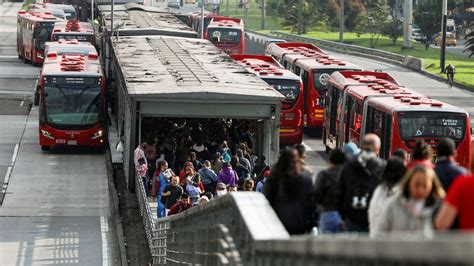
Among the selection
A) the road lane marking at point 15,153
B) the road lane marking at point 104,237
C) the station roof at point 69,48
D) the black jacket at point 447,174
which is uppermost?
the black jacket at point 447,174

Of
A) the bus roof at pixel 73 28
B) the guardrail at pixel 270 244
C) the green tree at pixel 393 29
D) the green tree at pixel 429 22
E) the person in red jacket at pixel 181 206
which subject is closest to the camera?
the guardrail at pixel 270 244

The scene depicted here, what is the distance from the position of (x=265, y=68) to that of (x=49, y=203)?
11446 mm

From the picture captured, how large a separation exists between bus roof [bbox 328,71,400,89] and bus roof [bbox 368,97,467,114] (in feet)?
16.0

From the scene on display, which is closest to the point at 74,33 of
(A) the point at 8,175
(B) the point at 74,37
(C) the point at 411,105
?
(B) the point at 74,37

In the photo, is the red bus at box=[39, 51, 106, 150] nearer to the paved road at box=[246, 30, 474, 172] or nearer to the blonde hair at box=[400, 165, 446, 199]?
the paved road at box=[246, 30, 474, 172]

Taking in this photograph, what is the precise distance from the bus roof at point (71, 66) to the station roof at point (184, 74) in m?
1.11

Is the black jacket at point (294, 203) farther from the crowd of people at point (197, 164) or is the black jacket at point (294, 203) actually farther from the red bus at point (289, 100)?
the red bus at point (289, 100)

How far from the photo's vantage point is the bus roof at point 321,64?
46.1m

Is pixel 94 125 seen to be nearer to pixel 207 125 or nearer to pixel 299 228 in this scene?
pixel 207 125

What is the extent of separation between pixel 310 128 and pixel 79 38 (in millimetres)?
18101

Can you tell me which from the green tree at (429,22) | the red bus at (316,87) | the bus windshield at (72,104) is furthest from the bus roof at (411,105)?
the green tree at (429,22)

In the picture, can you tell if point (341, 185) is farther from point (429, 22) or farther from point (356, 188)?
point (429, 22)

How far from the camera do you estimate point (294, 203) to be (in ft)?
40.9

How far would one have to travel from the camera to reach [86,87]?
4322 centimetres
